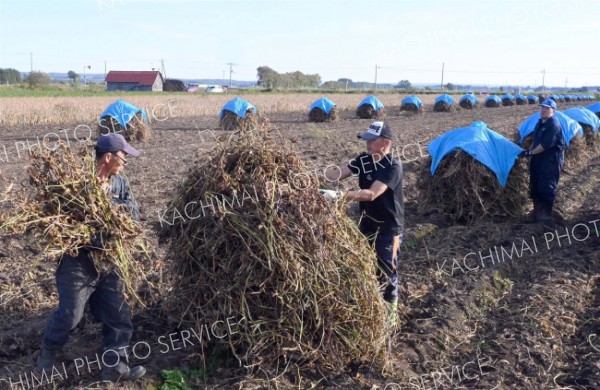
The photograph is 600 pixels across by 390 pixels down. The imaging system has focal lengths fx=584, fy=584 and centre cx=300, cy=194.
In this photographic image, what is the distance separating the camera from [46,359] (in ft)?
13.4

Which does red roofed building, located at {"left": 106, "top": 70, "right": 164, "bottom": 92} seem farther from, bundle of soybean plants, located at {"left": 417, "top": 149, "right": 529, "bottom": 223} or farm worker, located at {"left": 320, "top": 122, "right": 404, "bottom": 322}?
farm worker, located at {"left": 320, "top": 122, "right": 404, "bottom": 322}

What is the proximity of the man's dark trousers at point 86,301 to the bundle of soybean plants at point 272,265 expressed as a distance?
1.54ft

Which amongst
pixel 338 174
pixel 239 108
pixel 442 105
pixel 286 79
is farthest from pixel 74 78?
pixel 338 174

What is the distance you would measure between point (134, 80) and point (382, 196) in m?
62.8

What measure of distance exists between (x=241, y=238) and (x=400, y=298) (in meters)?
2.40

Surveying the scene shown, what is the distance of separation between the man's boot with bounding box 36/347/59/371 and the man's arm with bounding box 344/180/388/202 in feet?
7.89

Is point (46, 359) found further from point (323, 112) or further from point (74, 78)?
point (74, 78)

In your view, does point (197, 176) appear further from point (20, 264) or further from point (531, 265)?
point (531, 265)

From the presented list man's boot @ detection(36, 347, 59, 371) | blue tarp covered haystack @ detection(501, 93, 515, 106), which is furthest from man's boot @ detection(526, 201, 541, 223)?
blue tarp covered haystack @ detection(501, 93, 515, 106)

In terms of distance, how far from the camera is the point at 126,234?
12.9 feet

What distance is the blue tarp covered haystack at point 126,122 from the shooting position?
17281 mm

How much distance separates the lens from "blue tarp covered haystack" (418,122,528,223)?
861 centimetres

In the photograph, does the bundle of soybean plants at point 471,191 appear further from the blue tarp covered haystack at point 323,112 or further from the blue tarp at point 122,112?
the blue tarp covered haystack at point 323,112

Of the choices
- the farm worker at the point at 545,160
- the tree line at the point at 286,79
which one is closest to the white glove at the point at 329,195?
the farm worker at the point at 545,160
